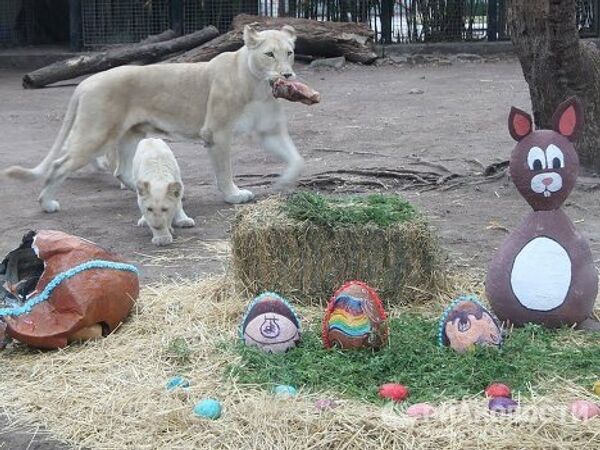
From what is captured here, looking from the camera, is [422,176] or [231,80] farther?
[422,176]

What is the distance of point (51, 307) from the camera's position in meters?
5.01

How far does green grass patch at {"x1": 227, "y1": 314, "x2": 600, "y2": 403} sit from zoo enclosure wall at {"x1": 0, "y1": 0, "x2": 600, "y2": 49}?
1438 cm

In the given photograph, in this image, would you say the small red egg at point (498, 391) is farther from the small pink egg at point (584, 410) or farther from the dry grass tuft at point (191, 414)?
the small pink egg at point (584, 410)

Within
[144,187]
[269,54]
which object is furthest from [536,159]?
[269,54]

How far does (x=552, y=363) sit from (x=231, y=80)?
4.51m

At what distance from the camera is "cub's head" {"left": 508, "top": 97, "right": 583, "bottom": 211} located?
188 inches

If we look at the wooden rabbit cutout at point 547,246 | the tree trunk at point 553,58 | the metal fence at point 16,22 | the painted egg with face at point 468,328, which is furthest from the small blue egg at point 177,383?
the metal fence at point 16,22

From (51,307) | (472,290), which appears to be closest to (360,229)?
(472,290)

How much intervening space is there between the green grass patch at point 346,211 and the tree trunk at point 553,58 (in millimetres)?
2593

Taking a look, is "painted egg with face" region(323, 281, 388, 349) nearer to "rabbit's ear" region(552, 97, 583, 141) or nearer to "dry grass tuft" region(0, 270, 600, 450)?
"dry grass tuft" region(0, 270, 600, 450)

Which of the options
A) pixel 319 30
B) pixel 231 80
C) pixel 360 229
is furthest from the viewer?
pixel 319 30

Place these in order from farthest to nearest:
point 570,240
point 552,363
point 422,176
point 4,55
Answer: point 4,55 < point 422,176 < point 570,240 < point 552,363

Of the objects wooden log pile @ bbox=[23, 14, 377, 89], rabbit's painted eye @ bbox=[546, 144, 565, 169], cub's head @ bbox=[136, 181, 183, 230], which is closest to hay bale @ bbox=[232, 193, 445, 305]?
rabbit's painted eye @ bbox=[546, 144, 565, 169]

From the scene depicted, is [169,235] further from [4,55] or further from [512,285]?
[4,55]
